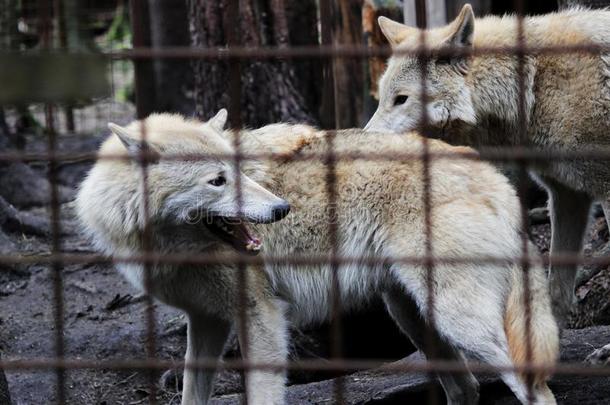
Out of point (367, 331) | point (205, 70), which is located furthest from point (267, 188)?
point (205, 70)

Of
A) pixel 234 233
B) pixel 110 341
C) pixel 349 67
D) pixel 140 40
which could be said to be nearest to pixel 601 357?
pixel 234 233

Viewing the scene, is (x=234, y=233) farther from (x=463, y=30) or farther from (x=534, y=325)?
(x=463, y=30)

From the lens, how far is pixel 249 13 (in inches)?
290

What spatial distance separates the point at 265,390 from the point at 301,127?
4.57 feet

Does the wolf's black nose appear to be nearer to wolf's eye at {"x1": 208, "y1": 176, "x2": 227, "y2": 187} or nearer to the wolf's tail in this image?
wolf's eye at {"x1": 208, "y1": 176, "x2": 227, "y2": 187}

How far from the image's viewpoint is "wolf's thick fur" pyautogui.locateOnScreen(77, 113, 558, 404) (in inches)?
181

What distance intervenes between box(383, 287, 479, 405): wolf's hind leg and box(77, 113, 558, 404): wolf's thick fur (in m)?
0.01

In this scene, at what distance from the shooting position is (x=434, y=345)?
5105mm

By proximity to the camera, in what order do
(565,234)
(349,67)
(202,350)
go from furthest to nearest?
(349,67), (565,234), (202,350)

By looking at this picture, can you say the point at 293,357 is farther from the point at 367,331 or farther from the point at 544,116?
the point at 544,116

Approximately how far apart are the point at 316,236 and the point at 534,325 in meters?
1.16

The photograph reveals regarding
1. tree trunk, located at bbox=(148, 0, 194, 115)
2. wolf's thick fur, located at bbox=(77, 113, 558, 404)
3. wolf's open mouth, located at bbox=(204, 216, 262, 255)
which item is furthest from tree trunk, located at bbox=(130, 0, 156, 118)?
tree trunk, located at bbox=(148, 0, 194, 115)

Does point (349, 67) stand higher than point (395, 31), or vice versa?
point (395, 31)

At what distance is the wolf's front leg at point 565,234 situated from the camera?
5.46 m
